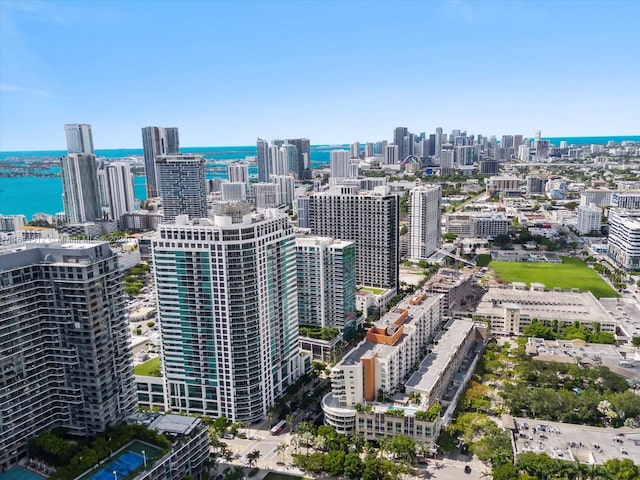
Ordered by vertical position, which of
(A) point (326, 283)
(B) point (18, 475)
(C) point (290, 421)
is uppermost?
(A) point (326, 283)

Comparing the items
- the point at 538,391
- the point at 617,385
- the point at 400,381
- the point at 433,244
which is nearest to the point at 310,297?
the point at 400,381

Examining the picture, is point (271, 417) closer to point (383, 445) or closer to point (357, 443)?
point (357, 443)

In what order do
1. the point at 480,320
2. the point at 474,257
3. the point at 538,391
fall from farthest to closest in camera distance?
the point at 474,257 → the point at 480,320 → the point at 538,391

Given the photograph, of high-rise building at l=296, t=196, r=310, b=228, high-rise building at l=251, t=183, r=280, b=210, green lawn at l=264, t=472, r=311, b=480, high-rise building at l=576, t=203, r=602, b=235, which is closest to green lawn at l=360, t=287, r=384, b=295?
green lawn at l=264, t=472, r=311, b=480

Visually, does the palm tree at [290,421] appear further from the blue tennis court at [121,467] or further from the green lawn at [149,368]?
the green lawn at [149,368]

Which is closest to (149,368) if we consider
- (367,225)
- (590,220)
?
(367,225)

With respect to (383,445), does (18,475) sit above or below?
above

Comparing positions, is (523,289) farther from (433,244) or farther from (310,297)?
(310,297)
